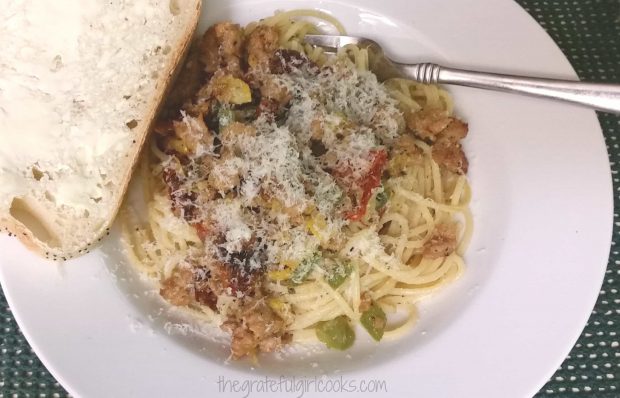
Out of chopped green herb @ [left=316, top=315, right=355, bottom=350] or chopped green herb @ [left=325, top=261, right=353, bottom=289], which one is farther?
chopped green herb @ [left=325, top=261, right=353, bottom=289]

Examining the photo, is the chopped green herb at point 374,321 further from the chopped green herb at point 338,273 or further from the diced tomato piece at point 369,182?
the diced tomato piece at point 369,182

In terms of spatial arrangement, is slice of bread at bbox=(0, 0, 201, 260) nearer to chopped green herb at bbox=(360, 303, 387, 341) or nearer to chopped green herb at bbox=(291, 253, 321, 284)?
chopped green herb at bbox=(291, 253, 321, 284)

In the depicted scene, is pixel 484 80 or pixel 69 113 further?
pixel 484 80

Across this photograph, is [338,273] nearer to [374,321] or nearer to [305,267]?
[305,267]

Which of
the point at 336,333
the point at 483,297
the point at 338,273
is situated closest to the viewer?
the point at 483,297

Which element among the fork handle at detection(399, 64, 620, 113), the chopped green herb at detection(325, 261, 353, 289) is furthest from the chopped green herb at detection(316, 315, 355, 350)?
the fork handle at detection(399, 64, 620, 113)

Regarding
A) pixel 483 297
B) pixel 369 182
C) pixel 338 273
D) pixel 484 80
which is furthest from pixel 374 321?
pixel 484 80

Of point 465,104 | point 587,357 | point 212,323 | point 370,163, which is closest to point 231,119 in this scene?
point 370,163
